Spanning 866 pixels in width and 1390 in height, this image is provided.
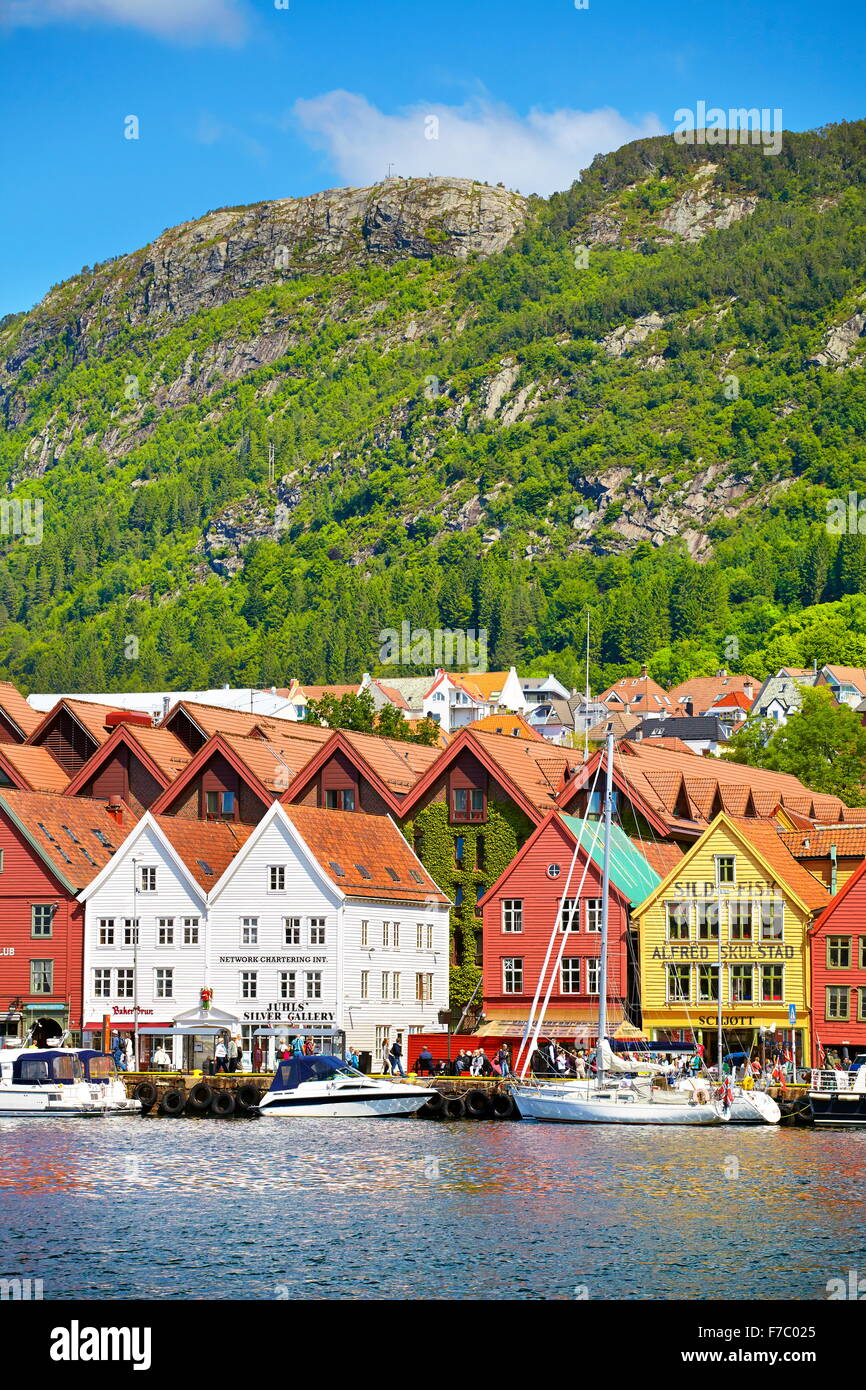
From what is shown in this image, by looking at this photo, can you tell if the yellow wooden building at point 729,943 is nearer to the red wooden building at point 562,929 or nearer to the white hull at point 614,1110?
the red wooden building at point 562,929

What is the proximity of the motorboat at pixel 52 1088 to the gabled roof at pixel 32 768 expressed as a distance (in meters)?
33.1

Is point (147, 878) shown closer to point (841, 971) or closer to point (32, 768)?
point (32, 768)

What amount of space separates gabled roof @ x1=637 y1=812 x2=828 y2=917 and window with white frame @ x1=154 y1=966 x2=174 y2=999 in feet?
81.8

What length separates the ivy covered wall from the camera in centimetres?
11119

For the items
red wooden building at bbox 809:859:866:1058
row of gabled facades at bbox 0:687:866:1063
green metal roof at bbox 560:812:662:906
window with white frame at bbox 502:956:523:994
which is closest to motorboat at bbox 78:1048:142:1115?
row of gabled facades at bbox 0:687:866:1063

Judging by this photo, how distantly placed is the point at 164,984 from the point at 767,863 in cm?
3223

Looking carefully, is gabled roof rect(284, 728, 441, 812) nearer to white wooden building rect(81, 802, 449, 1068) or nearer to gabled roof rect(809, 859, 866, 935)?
white wooden building rect(81, 802, 449, 1068)

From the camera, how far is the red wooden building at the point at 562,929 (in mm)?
101938

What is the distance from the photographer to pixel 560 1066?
91562 millimetres

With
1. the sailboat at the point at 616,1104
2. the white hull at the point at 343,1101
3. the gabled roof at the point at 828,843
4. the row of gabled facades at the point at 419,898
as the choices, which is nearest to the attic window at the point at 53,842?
the row of gabled facades at the point at 419,898

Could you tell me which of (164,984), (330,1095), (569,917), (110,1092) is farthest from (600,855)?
(110,1092)

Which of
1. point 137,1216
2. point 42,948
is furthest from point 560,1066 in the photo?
point 137,1216
